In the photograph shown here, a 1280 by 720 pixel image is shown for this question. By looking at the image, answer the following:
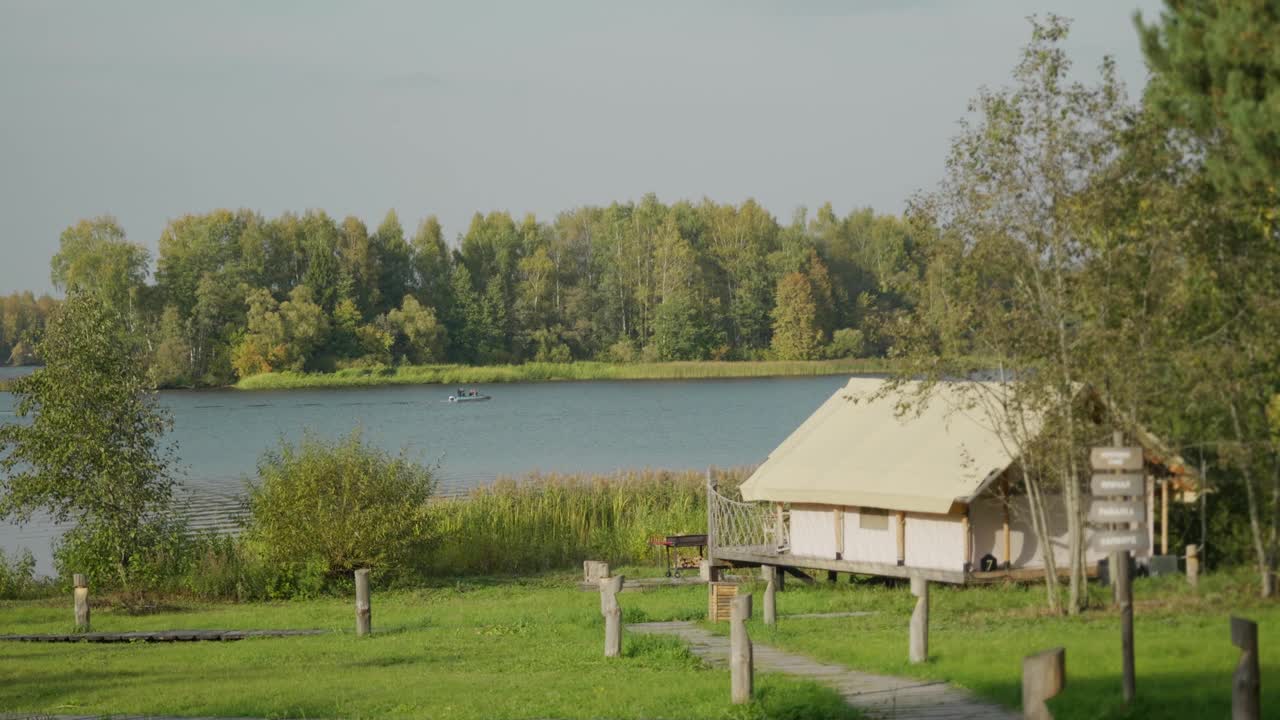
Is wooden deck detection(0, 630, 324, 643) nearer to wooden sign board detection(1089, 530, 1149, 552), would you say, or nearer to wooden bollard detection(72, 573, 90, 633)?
wooden bollard detection(72, 573, 90, 633)

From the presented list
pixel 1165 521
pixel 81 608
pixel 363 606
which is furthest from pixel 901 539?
pixel 81 608

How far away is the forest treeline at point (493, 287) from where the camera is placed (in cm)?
10444

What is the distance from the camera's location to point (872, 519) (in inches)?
941

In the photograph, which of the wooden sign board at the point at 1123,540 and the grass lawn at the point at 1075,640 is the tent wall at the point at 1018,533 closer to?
the grass lawn at the point at 1075,640

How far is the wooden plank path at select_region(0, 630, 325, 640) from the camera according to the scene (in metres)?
20.9

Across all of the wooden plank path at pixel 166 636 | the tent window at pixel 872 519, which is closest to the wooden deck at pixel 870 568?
the tent window at pixel 872 519

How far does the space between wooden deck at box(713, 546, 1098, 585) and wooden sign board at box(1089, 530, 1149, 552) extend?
7.63 m

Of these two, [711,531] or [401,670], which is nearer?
[401,670]

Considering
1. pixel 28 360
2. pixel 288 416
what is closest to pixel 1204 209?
pixel 288 416

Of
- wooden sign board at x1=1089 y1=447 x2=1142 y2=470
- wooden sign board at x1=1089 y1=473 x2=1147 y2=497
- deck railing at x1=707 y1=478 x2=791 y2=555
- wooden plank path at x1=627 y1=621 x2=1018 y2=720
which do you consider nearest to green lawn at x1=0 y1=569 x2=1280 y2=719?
wooden plank path at x1=627 y1=621 x2=1018 y2=720

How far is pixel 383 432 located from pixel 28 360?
80.9 metres

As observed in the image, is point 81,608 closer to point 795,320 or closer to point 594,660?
point 594,660

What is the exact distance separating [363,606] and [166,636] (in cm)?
292

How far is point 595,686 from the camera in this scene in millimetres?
14570
